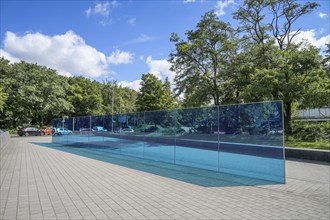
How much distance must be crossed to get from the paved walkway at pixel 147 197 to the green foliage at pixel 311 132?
9652mm

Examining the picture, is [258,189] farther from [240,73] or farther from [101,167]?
[240,73]

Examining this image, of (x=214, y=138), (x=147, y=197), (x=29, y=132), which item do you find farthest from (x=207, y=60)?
(x=29, y=132)

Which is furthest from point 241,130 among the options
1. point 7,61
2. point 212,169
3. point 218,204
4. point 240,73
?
point 7,61

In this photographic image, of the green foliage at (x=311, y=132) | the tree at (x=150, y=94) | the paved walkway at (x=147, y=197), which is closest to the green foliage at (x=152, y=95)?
the tree at (x=150, y=94)

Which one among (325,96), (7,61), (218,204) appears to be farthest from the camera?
(7,61)

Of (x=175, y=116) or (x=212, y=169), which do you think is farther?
(x=175, y=116)

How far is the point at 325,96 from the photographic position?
59.5ft

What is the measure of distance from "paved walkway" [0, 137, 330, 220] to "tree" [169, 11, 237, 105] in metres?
17.6

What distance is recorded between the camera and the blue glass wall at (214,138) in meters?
8.63

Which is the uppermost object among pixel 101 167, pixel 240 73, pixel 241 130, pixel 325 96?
pixel 240 73

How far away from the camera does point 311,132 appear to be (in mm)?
19156

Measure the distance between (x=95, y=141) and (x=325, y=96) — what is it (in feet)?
52.2

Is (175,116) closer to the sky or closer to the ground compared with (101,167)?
closer to the sky

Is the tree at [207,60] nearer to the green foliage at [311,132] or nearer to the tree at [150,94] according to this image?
the green foliage at [311,132]
